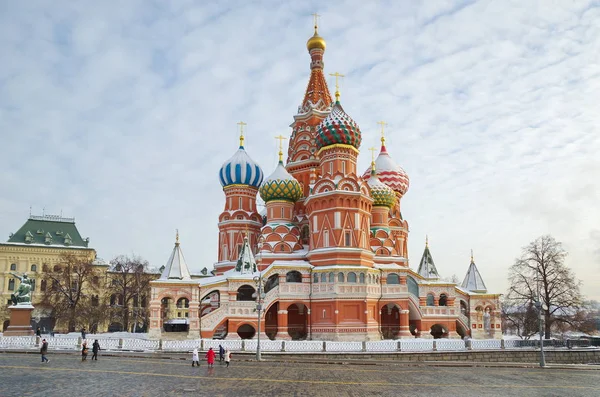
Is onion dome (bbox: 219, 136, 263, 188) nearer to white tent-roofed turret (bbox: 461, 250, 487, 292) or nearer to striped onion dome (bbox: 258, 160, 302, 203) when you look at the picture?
striped onion dome (bbox: 258, 160, 302, 203)

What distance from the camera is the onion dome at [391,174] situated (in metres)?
48.1

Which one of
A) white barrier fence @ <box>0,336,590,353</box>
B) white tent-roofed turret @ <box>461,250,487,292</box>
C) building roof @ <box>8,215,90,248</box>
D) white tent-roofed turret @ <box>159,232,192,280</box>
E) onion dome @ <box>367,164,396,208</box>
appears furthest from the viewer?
building roof @ <box>8,215,90,248</box>

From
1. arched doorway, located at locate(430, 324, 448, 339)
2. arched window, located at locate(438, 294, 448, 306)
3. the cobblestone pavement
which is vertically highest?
arched window, located at locate(438, 294, 448, 306)

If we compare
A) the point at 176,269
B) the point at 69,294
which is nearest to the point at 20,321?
the point at 176,269

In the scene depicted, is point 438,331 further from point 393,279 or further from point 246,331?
point 246,331

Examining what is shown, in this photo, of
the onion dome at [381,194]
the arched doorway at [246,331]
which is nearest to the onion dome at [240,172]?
the onion dome at [381,194]

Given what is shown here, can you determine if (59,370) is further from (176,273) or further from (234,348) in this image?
(176,273)

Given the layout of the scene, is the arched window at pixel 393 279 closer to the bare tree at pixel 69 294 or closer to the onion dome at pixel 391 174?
the onion dome at pixel 391 174

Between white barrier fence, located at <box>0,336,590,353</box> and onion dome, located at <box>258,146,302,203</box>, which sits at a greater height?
onion dome, located at <box>258,146,302,203</box>

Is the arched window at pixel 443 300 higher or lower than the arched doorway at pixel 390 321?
higher

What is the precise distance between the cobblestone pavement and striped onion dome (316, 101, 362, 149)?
67.9 feet

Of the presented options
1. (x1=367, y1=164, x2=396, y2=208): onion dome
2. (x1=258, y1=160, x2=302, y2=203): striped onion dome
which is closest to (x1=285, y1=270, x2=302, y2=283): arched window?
(x1=258, y1=160, x2=302, y2=203): striped onion dome

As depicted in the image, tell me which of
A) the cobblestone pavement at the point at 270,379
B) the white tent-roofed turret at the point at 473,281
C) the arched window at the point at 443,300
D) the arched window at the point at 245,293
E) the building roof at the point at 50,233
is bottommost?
the cobblestone pavement at the point at 270,379

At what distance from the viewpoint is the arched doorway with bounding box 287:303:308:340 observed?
3872 centimetres
